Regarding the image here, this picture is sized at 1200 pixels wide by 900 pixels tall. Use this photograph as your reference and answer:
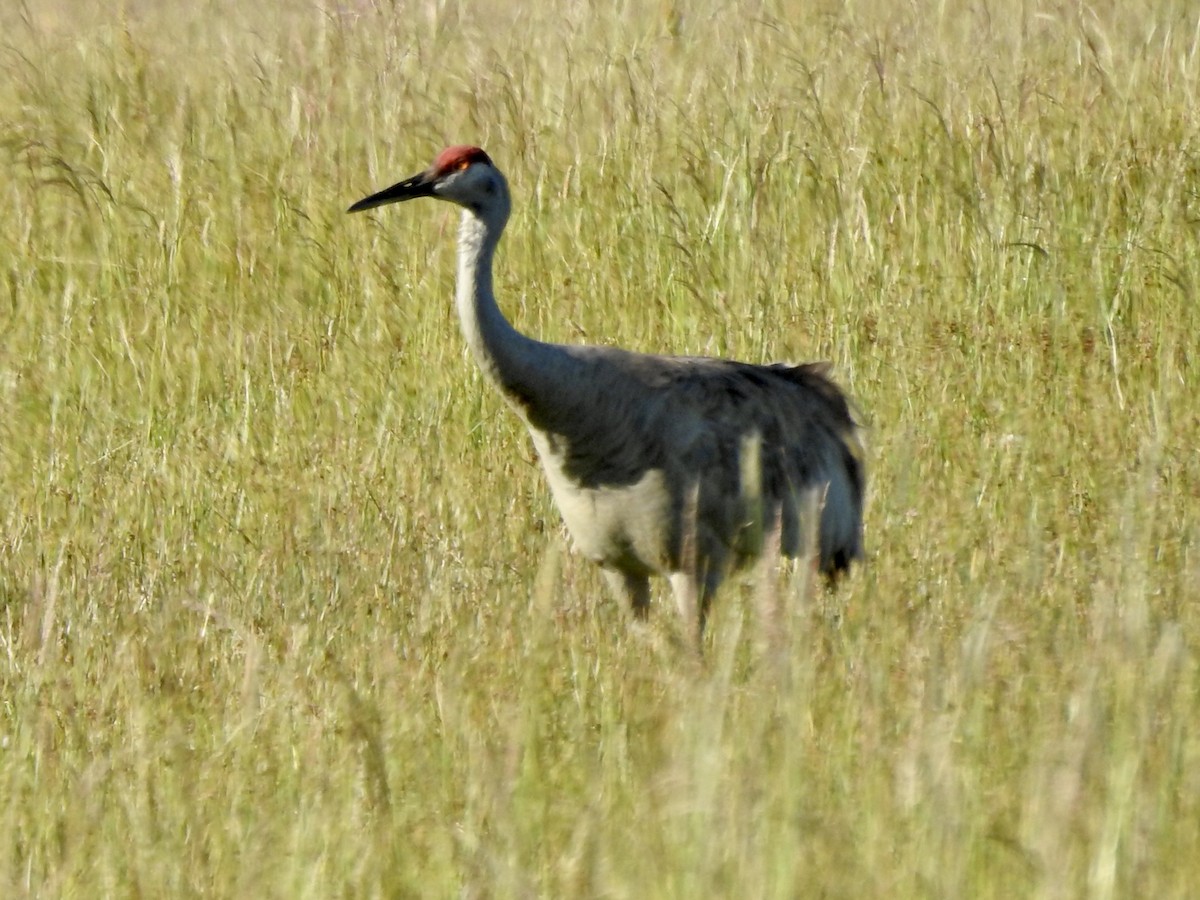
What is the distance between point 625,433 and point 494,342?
0.41 m

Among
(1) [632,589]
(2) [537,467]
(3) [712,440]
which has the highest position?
(3) [712,440]

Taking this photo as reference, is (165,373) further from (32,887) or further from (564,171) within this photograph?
(32,887)

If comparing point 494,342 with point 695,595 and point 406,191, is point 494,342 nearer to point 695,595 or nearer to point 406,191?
point 406,191

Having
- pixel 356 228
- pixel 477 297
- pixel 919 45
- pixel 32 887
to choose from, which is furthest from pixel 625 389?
pixel 919 45

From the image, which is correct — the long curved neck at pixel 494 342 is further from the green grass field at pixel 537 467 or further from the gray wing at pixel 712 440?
the green grass field at pixel 537 467

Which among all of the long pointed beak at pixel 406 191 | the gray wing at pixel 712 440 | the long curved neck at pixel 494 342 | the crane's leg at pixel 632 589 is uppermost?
the long pointed beak at pixel 406 191

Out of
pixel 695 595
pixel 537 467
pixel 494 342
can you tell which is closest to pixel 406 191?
pixel 494 342

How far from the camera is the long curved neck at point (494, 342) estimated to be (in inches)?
175

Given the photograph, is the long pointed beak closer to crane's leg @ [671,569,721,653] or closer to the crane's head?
the crane's head

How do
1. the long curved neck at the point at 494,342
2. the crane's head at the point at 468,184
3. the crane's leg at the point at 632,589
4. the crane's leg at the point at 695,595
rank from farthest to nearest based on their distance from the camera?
the crane's leg at the point at 632,589
the crane's head at the point at 468,184
the crane's leg at the point at 695,595
the long curved neck at the point at 494,342

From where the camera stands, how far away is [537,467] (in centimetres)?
559

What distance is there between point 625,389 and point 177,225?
9.33ft

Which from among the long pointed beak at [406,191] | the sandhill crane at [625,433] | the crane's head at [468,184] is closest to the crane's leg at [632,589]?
the sandhill crane at [625,433]

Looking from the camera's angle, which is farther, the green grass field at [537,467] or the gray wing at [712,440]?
the gray wing at [712,440]
